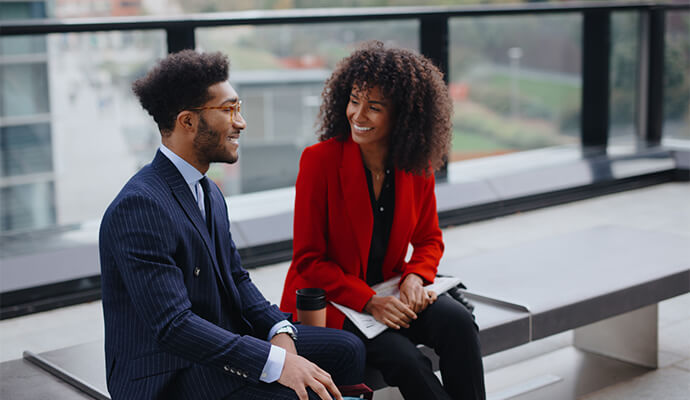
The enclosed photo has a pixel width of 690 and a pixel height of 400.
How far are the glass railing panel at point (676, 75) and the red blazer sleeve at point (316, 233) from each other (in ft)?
20.0

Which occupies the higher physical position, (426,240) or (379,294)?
(426,240)

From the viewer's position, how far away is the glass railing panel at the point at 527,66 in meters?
6.82

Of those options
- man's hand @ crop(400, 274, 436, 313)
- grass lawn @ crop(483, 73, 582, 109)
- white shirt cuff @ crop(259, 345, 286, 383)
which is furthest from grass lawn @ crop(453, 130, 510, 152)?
white shirt cuff @ crop(259, 345, 286, 383)

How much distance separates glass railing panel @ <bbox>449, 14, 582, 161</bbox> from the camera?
6.82 metres

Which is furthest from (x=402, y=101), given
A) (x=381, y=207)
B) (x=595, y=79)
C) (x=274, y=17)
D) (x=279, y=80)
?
(x=279, y=80)

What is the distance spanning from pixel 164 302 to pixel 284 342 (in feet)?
1.32

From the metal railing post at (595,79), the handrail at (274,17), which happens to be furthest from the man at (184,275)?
the metal railing post at (595,79)

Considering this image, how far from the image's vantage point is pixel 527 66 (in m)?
10.4

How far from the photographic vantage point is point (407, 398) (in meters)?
2.25

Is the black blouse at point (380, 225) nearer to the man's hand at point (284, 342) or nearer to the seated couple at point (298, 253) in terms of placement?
the seated couple at point (298, 253)

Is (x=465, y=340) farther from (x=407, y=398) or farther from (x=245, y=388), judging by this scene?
(x=245, y=388)

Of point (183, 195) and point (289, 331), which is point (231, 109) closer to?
point (183, 195)

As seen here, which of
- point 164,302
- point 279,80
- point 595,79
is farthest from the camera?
point 279,80

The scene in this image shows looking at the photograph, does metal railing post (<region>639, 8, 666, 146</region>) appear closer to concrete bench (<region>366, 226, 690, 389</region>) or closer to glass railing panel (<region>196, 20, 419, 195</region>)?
glass railing panel (<region>196, 20, 419, 195</region>)
